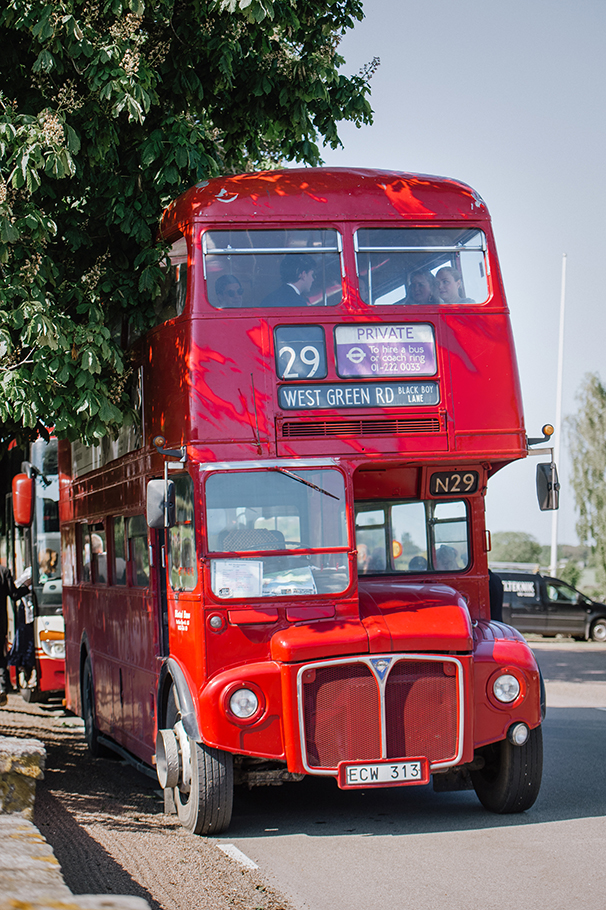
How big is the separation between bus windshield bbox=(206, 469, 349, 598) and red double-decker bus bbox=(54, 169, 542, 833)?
14 millimetres

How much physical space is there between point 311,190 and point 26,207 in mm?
2342

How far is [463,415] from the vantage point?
28.3 feet

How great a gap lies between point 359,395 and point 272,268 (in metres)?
1.14

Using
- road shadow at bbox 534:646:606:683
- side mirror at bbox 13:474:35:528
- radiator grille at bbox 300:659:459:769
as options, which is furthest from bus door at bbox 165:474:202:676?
road shadow at bbox 534:646:606:683

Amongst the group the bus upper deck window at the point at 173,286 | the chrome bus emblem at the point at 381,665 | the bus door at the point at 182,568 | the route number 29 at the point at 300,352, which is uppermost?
the bus upper deck window at the point at 173,286

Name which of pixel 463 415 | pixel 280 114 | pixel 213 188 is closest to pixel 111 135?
pixel 213 188

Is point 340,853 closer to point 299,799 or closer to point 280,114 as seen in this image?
point 299,799

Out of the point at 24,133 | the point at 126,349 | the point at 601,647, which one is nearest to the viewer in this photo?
the point at 24,133

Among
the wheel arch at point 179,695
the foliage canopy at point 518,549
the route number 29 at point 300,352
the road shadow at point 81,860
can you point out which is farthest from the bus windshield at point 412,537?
the foliage canopy at point 518,549

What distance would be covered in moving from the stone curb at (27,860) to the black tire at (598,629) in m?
24.2

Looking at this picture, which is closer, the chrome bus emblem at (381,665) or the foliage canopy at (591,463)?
the chrome bus emblem at (381,665)

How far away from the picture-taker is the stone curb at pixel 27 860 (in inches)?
156

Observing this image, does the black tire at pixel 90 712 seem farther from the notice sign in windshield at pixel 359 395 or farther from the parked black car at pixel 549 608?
the parked black car at pixel 549 608

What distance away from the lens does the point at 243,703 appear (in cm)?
784
